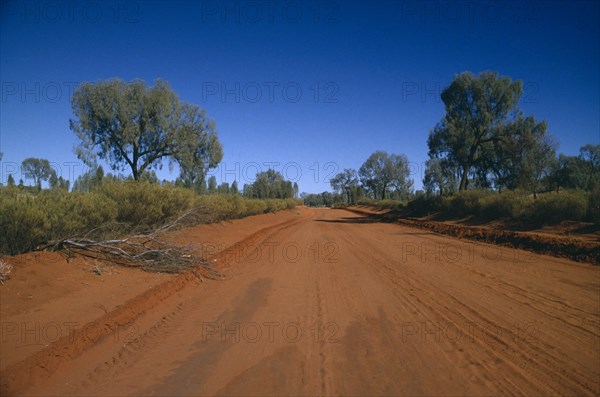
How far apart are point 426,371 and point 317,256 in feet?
26.1

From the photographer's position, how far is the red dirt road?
354cm

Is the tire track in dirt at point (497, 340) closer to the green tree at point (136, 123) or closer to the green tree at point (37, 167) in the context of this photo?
the green tree at point (136, 123)

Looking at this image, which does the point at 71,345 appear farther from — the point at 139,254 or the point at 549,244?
the point at 549,244

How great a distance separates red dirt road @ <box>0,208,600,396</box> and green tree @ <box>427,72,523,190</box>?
23.9 meters

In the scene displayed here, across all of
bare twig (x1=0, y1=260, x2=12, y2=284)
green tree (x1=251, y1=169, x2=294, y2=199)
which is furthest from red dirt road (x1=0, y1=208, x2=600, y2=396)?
green tree (x1=251, y1=169, x2=294, y2=199)

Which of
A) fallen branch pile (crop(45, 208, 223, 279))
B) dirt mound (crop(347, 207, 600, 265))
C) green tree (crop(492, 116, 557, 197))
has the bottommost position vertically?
dirt mound (crop(347, 207, 600, 265))

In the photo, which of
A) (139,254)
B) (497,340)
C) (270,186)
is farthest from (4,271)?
(270,186)

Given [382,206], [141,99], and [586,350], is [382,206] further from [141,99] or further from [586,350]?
[586,350]

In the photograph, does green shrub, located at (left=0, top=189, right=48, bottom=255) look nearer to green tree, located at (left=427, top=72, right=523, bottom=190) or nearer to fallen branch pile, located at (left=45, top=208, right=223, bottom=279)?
fallen branch pile, located at (left=45, top=208, right=223, bottom=279)

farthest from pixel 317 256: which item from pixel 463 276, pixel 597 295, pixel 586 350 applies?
pixel 586 350

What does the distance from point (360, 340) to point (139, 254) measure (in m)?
5.64

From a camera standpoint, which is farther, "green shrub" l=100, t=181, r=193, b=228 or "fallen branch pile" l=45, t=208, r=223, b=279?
"green shrub" l=100, t=181, r=193, b=228

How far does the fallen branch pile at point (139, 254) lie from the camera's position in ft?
24.3

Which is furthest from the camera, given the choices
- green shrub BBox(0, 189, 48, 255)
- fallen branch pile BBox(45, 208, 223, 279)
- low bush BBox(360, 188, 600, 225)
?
low bush BBox(360, 188, 600, 225)
